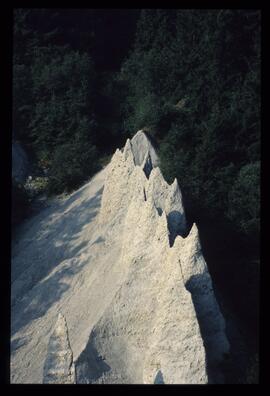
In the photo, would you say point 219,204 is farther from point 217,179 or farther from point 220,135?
point 220,135

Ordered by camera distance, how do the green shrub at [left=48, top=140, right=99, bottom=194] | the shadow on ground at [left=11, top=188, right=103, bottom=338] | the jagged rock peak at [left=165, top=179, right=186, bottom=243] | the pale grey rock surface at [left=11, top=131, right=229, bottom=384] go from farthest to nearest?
the green shrub at [left=48, top=140, right=99, bottom=194], the shadow on ground at [left=11, top=188, right=103, bottom=338], the jagged rock peak at [left=165, top=179, right=186, bottom=243], the pale grey rock surface at [left=11, top=131, right=229, bottom=384]

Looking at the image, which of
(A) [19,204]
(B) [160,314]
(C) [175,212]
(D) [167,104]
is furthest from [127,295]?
(D) [167,104]

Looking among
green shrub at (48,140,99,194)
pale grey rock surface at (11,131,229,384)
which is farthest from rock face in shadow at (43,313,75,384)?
green shrub at (48,140,99,194)

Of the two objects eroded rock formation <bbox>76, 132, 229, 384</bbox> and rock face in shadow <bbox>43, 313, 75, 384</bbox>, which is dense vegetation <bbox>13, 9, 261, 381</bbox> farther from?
rock face in shadow <bbox>43, 313, 75, 384</bbox>

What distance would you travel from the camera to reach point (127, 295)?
12.8 meters

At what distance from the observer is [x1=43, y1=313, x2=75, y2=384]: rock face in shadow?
435 inches

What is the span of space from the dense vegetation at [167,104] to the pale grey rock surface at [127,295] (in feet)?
10.1

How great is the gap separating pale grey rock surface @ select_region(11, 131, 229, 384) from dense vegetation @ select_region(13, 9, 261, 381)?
3091mm

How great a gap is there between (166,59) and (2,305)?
15174 mm

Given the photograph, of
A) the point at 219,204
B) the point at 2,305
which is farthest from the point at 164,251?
the point at 219,204

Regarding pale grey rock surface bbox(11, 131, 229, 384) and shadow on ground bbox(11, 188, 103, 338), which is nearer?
pale grey rock surface bbox(11, 131, 229, 384)

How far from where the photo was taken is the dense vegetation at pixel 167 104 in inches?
706

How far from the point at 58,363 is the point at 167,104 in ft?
44.0

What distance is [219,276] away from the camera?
54.0 feet
